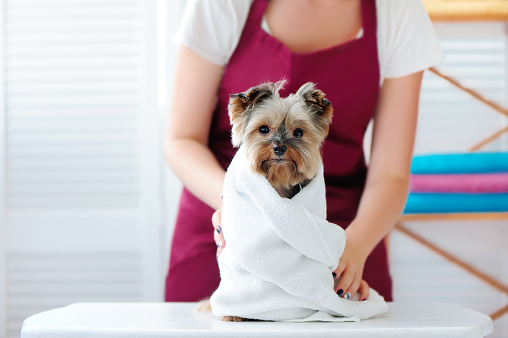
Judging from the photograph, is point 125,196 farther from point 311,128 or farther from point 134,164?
point 311,128

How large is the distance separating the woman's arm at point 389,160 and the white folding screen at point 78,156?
1.04 m

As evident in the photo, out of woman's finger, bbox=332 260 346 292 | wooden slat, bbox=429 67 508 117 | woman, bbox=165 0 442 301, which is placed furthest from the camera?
wooden slat, bbox=429 67 508 117

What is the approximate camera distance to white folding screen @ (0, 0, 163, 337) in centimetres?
212

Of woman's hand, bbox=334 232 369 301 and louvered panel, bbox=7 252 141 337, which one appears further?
louvered panel, bbox=7 252 141 337

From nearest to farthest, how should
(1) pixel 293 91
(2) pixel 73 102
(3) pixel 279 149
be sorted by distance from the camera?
(3) pixel 279 149
(1) pixel 293 91
(2) pixel 73 102

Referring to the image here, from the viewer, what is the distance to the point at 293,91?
1.22 meters

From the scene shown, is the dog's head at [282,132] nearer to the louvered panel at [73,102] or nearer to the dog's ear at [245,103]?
the dog's ear at [245,103]

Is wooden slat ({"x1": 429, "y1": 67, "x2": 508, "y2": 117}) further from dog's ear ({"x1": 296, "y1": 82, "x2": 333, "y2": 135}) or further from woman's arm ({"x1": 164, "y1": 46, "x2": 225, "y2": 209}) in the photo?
dog's ear ({"x1": 296, "y1": 82, "x2": 333, "y2": 135})

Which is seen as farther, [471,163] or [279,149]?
[471,163]

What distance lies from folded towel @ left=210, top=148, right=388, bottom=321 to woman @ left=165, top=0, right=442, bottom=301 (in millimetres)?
406

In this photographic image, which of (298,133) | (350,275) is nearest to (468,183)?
(350,275)

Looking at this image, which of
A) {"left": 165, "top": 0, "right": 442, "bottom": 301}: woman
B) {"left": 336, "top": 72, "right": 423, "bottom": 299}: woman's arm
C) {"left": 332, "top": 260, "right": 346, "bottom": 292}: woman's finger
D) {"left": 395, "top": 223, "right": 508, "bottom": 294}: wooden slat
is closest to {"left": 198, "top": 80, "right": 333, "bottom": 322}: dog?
{"left": 332, "top": 260, "right": 346, "bottom": 292}: woman's finger

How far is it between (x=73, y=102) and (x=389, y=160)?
1.30 meters

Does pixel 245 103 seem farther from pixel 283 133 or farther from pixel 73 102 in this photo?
pixel 73 102
